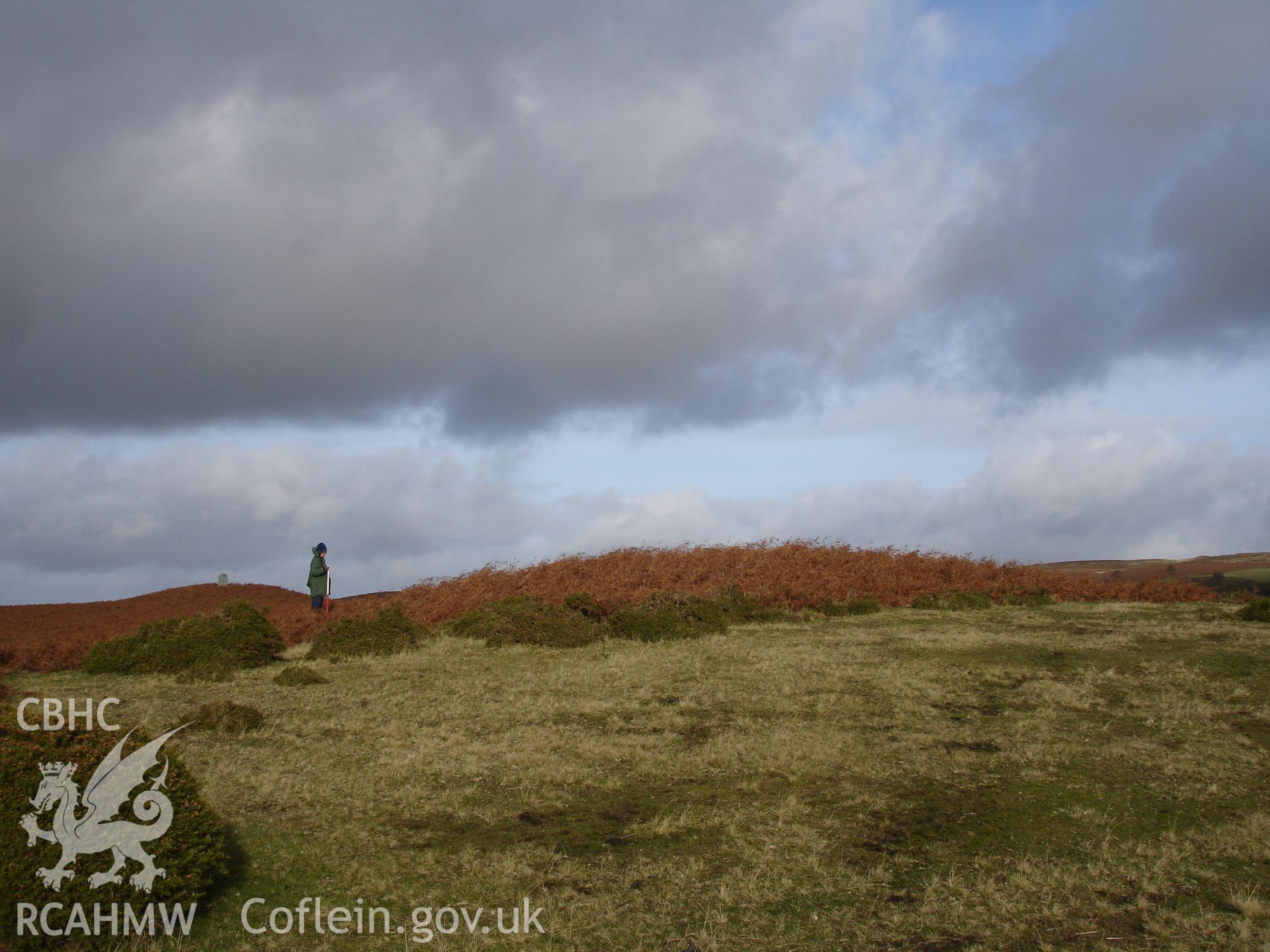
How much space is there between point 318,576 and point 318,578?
61 millimetres

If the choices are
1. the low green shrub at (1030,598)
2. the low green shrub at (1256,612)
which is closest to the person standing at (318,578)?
the low green shrub at (1030,598)

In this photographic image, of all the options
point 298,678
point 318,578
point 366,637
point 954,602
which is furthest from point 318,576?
point 954,602

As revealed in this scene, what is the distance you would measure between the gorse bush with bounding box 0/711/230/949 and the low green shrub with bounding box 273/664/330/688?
680 centimetres

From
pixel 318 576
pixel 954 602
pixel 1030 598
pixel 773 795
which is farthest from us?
pixel 318 576

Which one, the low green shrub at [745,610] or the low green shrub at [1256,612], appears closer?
the low green shrub at [1256,612]

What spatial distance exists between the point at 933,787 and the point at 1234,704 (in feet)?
15.9

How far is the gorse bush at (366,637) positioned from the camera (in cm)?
1513

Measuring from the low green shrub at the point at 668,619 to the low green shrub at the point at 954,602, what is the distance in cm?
494

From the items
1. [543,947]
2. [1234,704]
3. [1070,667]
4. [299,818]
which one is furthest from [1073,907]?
[1070,667]

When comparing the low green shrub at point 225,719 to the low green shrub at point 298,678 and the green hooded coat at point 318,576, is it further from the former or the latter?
the green hooded coat at point 318,576

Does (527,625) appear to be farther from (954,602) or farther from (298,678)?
(954,602)

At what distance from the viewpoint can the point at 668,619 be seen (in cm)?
1583

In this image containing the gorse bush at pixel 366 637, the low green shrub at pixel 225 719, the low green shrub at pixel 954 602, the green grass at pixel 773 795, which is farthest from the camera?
the low green shrub at pixel 954 602

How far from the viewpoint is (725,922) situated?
532 centimetres
